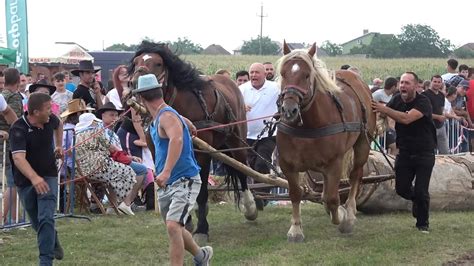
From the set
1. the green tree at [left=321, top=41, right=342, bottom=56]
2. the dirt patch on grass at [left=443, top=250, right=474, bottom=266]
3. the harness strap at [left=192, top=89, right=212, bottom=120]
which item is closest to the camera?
the dirt patch on grass at [left=443, top=250, right=474, bottom=266]

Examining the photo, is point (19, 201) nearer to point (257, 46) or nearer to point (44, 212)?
point (44, 212)

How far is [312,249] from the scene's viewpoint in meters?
8.29

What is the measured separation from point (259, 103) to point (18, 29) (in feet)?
28.1

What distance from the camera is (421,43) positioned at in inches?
2894

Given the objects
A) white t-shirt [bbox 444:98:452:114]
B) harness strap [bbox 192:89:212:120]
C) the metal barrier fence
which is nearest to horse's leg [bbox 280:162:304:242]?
harness strap [bbox 192:89:212:120]

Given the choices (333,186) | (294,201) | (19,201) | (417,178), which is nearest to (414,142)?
(417,178)

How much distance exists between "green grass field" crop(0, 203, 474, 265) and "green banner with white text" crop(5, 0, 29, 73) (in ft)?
27.3

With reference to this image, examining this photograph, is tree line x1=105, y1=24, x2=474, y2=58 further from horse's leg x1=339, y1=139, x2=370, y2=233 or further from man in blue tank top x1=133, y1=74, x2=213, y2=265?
man in blue tank top x1=133, y1=74, x2=213, y2=265

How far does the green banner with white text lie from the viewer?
1791 centimetres

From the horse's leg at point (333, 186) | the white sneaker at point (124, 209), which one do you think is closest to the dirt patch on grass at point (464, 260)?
the horse's leg at point (333, 186)

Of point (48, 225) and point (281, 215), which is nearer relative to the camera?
point (48, 225)

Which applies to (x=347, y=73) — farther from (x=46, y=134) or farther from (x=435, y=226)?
(x=46, y=134)

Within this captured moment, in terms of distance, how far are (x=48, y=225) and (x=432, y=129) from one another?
4453mm

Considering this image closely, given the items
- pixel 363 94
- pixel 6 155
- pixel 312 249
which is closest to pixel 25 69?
pixel 6 155
